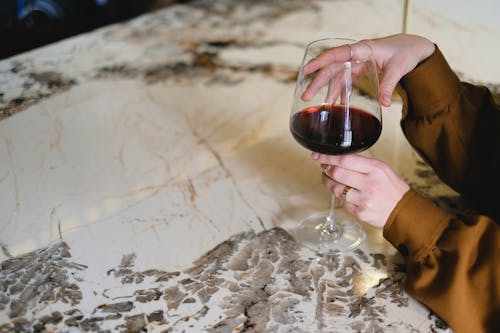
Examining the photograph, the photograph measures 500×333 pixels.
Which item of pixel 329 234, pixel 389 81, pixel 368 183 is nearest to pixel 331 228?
pixel 329 234

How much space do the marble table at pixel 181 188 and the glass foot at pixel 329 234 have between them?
18 mm

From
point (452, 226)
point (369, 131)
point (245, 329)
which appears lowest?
point (245, 329)

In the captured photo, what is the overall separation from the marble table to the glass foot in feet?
0.06

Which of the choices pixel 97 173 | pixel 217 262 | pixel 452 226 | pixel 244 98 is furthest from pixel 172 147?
pixel 452 226

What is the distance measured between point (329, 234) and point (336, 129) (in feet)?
A: 0.74

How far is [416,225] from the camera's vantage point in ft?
2.91

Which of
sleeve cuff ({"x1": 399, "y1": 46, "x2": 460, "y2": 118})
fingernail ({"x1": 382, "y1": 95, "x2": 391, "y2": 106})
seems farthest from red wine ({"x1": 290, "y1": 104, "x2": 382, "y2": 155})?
sleeve cuff ({"x1": 399, "y1": 46, "x2": 460, "y2": 118})

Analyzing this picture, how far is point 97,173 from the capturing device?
3.85ft

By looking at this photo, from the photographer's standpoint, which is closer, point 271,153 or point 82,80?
point 271,153

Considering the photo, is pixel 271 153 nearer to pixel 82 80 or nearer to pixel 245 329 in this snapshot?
pixel 245 329

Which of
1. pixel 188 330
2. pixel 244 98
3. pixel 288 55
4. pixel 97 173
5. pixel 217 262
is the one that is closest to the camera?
pixel 188 330

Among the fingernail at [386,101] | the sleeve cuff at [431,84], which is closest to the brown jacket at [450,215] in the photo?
the sleeve cuff at [431,84]

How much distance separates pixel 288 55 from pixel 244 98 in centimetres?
28

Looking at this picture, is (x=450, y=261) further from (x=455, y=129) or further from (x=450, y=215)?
(x=455, y=129)
